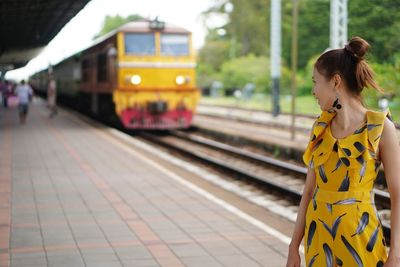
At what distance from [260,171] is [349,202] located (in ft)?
31.4

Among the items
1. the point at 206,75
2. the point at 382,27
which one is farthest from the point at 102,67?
the point at 206,75

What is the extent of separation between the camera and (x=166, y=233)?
6633 millimetres

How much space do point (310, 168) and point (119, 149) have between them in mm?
11934

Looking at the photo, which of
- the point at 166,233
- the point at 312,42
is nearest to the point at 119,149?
the point at 166,233

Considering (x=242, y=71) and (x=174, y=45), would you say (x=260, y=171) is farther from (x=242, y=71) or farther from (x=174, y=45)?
(x=242, y=71)

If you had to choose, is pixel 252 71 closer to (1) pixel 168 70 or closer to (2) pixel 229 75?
(2) pixel 229 75

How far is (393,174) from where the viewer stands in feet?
8.36

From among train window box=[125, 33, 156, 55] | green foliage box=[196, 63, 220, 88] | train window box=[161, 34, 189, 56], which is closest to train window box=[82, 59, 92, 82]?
train window box=[125, 33, 156, 55]

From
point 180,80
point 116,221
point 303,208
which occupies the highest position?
point 180,80

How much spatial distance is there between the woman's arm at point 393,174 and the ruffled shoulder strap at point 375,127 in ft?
0.07

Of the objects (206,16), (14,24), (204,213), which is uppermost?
(206,16)

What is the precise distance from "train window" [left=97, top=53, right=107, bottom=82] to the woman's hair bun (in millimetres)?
19198

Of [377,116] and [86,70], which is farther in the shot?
[86,70]

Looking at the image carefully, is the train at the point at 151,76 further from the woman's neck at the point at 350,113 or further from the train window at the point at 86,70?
the woman's neck at the point at 350,113
